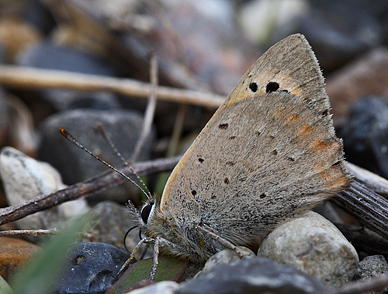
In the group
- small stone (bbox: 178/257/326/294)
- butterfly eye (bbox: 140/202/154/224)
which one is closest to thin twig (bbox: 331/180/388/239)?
small stone (bbox: 178/257/326/294)

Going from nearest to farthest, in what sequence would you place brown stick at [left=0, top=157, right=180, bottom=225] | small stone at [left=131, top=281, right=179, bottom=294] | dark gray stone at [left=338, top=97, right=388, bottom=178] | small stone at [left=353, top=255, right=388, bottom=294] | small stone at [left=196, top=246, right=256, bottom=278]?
small stone at [left=131, top=281, right=179, bottom=294] → small stone at [left=196, top=246, right=256, bottom=278] → small stone at [left=353, top=255, right=388, bottom=294] → brown stick at [left=0, top=157, right=180, bottom=225] → dark gray stone at [left=338, top=97, right=388, bottom=178]

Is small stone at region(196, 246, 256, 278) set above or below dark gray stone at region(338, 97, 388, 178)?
below

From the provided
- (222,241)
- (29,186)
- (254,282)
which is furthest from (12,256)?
(254,282)

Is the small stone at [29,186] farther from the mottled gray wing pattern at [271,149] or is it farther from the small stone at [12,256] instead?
the mottled gray wing pattern at [271,149]

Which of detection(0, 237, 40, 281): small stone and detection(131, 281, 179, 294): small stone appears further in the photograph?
detection(0, 237, 40, 281): small stone

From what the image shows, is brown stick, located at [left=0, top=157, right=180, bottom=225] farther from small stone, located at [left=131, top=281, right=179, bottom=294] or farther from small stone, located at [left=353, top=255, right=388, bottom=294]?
small stone, located at [left=353, top=255, right=388, bottom=294]

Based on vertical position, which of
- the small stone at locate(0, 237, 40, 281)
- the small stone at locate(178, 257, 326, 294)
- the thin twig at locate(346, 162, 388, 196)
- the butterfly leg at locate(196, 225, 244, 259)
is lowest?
the small stone at locate(0, 237, 40, 281)
